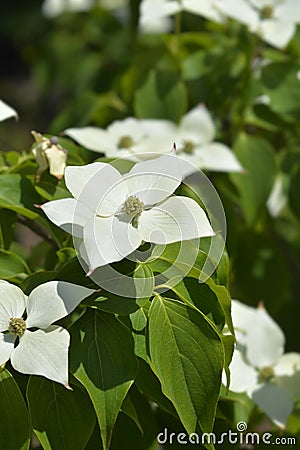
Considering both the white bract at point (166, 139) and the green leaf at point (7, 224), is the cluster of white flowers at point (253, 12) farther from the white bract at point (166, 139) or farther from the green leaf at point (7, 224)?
the green leaf at point (7, 224)

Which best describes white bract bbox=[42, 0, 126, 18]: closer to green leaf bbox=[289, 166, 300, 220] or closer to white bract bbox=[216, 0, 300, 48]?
white bract bbox=[216, 0, 300, 48]

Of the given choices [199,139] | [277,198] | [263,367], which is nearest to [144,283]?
[263,367]

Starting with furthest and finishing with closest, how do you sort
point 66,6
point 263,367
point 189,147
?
point 66,6 < point 189,147 < point 263,367

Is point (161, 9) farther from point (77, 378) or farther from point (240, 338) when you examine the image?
point (77, 378)

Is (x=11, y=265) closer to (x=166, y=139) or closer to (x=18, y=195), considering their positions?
(x=18, y=195)

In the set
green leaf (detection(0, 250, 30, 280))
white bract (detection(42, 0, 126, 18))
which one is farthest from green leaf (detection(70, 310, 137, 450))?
white bract (detection(42, 0, 126, 18))
